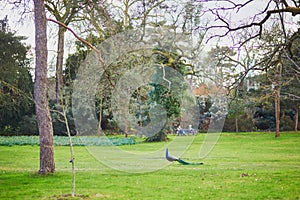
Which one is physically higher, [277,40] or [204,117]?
[277,40]

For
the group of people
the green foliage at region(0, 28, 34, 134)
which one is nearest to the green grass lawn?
the green foliage at region(0, 28, 34, 134)

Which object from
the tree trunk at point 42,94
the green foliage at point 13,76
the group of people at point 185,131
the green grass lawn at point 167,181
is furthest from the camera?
the group of people at point 185,131

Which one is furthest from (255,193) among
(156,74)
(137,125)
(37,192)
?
(137,125)

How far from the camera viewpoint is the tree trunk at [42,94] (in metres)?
9.43

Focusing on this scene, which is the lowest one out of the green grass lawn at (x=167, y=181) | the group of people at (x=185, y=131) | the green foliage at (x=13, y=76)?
the green grass lawn at (x=167, y=181)

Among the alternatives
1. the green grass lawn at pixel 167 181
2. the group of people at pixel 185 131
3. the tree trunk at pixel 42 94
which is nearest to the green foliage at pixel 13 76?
the group of people at pixel 185 131

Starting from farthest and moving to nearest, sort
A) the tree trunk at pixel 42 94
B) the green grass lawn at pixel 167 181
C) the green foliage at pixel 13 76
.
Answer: the green foliage at pixel 13 76, the tree trunk at pixel 42 94, the green grass lawn at pixel 167 181

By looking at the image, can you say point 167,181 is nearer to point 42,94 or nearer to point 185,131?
point 42,94

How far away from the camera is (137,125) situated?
72.7ft

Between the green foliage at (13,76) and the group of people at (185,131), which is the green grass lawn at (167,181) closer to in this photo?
the green foliage at (13,76)

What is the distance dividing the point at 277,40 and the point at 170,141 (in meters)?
10.4

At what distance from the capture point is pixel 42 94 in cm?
949

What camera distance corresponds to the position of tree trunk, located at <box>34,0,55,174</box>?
943 centimetres

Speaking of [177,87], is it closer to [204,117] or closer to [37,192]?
[204,117]
